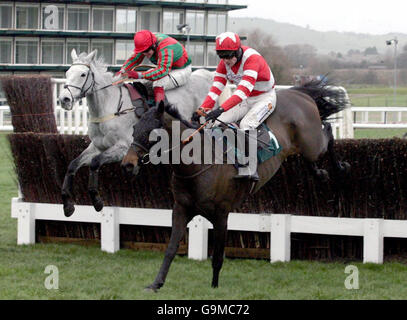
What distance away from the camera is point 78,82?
688cm

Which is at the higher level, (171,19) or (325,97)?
(171,19)

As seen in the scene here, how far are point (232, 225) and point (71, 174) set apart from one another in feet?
4.98

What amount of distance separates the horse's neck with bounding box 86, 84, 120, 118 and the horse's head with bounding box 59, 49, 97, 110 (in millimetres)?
83

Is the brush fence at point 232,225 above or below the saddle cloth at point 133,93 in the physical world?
below

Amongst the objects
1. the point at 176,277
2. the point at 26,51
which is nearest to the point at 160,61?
the point at 176,277

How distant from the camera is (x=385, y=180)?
633cm

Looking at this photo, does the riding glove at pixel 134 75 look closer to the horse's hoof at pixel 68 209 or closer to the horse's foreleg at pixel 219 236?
the horse's hoof at pixel 68 209

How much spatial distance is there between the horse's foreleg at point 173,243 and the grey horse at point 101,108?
1556mm

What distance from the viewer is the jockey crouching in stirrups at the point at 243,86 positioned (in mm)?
5332

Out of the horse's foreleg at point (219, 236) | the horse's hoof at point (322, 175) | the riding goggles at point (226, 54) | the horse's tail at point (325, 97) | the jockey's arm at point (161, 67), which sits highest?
the riding goggles at point (226, 54)

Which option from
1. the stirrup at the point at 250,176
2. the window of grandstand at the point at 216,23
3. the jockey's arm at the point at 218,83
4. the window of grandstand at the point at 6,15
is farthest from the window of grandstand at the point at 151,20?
the stirrup at the point at 250,176

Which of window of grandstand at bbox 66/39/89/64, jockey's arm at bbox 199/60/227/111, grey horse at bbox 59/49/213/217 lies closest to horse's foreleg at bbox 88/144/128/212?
grey horse at bbox 59/49/213/217

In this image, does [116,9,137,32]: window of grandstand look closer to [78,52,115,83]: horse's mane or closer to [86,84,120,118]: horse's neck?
[78,52,115,83]: horse's mane

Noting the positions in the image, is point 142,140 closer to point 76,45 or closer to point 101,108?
point 101,108
